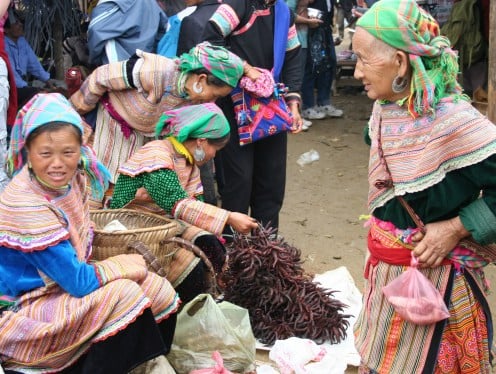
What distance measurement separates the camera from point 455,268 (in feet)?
8.56

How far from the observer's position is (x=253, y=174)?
4.85m

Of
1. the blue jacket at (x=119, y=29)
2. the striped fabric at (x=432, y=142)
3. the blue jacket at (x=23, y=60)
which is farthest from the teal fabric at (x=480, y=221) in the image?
the blue jacket at (x=23, y=60)

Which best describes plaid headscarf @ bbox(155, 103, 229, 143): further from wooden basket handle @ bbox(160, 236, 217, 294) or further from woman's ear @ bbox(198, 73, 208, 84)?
wooden basket handle @ bbox(160, 236, 217, 294)

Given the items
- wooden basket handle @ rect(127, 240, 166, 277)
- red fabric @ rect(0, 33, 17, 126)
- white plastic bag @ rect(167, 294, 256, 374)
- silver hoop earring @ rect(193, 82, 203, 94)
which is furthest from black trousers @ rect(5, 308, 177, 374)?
red fabric @ rect(0, 33, 17, 126)

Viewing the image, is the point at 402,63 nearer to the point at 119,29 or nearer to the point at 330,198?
the point at 119,29

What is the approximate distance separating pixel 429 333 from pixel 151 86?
2262 mm

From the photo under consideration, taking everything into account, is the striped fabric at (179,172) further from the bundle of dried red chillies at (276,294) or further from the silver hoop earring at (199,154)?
the bundle of dried red chillies at (276,294)

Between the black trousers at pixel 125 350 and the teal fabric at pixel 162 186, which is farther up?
the teal fabric at pixel 162 186

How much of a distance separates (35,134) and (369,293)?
145cm

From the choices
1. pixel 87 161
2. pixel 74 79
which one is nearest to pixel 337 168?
pixel 74 79

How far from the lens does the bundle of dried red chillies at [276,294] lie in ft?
12.7

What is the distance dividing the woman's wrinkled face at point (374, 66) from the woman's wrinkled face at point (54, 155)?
3.81ft

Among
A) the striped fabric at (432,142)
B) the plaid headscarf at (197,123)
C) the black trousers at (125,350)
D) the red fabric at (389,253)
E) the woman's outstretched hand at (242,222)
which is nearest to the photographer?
the striped fabric at (432,142)

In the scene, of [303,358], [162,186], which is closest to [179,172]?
[162,186]
